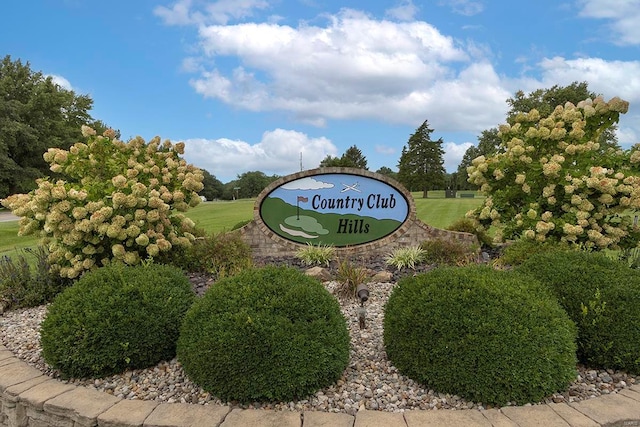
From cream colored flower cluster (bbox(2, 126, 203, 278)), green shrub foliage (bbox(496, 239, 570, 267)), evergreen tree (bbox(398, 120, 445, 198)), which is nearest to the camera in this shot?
cream colored flower cluster (bbox(2, 126, 203, 278))

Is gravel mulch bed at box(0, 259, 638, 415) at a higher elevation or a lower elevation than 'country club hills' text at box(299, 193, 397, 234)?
lower

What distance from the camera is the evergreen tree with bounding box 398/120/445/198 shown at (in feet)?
129

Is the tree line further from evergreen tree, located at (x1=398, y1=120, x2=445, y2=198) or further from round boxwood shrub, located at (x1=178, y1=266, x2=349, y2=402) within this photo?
round boxwood shrub, located at (x1=178, y1=266, x2=349, y2=402)

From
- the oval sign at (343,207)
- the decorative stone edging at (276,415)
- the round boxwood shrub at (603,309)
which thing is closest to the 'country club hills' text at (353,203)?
the oval sign at (343,207)

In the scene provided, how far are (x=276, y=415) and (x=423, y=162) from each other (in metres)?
39.2

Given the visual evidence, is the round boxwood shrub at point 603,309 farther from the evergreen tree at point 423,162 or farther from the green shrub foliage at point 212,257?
the evergreen tree at point 423,162

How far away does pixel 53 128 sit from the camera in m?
31.7

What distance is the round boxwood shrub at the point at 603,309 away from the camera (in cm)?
297

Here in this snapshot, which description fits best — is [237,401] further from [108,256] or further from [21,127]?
[21,127]

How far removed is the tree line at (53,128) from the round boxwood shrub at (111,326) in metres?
21.9

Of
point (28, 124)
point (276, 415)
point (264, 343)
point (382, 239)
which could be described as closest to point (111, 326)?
point (264, 343)

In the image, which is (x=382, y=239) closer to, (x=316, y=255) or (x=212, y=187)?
(x=316, y=255)

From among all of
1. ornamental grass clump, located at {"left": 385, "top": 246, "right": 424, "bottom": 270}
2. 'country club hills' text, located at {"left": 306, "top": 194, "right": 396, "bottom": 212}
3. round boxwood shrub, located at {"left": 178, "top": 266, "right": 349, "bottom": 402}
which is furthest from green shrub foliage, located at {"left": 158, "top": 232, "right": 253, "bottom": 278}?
round boxwood shrub, located at {"left": 178, "top": 266, "right": 349, "bottom": 402}

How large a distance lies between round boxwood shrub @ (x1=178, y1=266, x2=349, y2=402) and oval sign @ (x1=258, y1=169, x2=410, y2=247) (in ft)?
14.3
